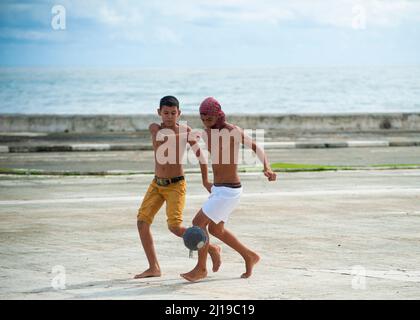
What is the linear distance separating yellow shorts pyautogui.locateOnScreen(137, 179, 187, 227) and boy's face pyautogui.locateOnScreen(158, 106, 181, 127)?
1.78 feet

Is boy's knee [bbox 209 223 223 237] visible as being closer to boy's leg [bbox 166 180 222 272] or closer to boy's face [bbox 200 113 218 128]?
boy's leg [bbox 166 180 222 272]

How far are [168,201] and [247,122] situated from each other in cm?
2365

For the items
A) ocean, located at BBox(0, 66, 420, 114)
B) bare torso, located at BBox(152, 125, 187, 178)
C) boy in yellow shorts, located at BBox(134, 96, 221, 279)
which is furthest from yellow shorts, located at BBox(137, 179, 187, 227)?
ocean, located at BBox(0, 66, 420, 114)

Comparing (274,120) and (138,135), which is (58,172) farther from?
(274,120)

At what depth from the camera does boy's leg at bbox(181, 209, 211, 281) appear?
8898mm

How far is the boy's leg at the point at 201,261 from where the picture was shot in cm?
890

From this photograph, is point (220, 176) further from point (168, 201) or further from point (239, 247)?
point (239, 247)

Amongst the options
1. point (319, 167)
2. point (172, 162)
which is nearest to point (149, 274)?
point (172, 162)

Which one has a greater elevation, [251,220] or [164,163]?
[164,163]

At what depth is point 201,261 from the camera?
354 inches

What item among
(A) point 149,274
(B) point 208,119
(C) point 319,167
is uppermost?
(B) point 208,119
